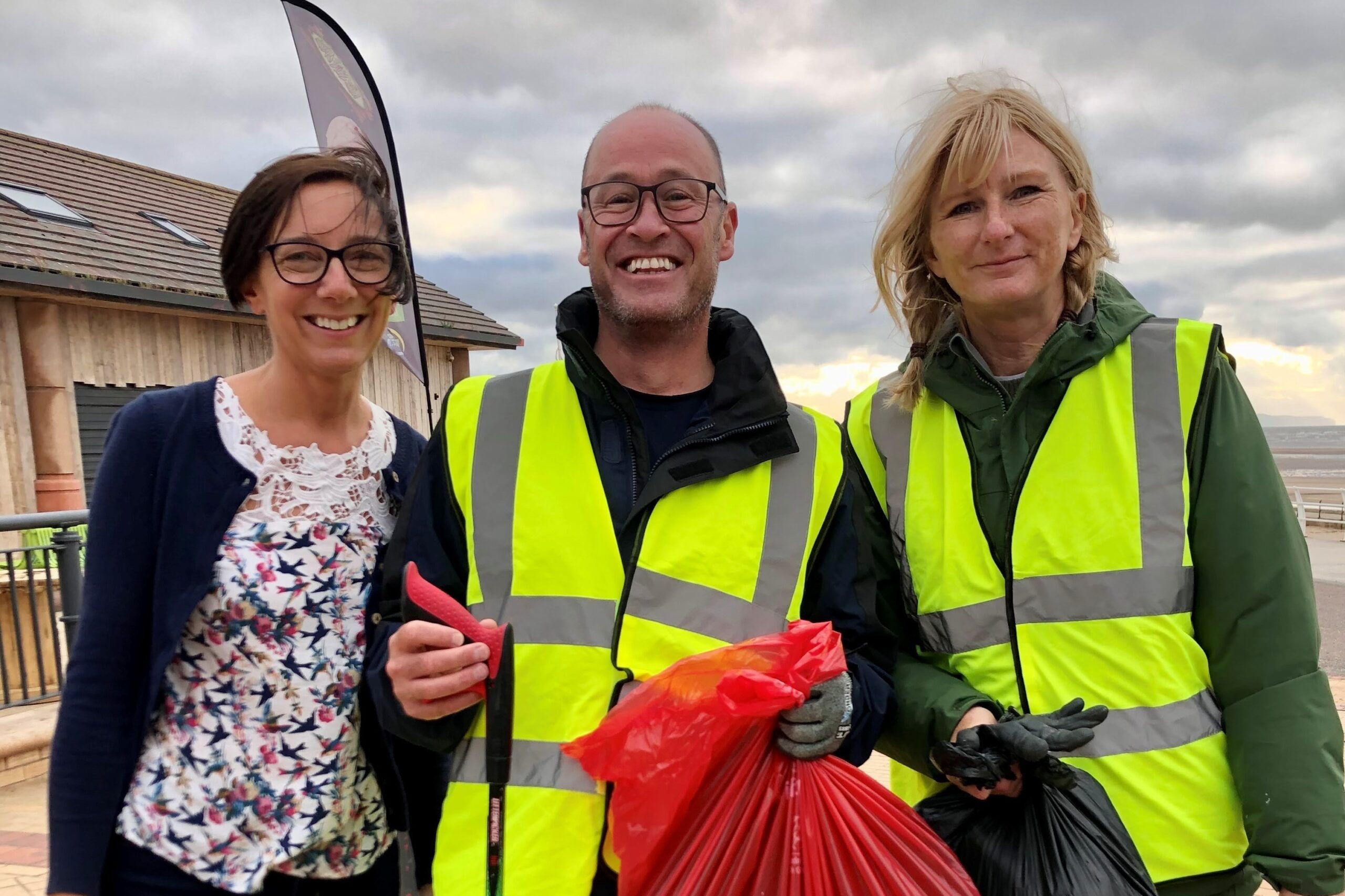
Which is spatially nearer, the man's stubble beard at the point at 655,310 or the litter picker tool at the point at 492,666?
the litter picker tool at the point at 492,666

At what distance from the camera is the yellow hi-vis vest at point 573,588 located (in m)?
1.59

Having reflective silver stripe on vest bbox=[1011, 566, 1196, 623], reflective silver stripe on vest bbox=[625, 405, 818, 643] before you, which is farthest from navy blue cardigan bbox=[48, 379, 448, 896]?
reflective silver stripe on vest bbox=[1011, 566, 1196, 623]

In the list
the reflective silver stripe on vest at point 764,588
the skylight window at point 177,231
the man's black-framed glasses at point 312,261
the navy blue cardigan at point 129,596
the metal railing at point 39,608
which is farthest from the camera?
the skylight window at point 177,231

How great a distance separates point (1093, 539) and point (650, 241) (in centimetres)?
112

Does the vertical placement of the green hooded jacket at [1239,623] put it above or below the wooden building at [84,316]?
below

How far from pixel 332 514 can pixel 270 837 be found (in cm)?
63

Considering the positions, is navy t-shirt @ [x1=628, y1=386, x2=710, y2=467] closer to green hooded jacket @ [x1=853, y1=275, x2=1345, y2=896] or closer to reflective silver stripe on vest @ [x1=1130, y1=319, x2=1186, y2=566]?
green hooded jacket @ [x1=853, y1=275, x2=1345, y2=896]

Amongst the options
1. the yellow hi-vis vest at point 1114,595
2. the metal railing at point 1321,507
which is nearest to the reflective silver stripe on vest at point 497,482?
the yellow hi-vis vest at point 1114,595

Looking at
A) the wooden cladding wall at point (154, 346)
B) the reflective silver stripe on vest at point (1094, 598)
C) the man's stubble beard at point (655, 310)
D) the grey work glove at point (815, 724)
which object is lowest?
the grey work glove at point (815, 724)

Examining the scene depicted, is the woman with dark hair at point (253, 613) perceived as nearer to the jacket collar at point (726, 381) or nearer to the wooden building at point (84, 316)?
the jacket collar at point (726, 381)

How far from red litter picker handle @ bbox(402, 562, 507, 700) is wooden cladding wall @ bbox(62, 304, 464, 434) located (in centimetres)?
712

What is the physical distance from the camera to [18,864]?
153 inches

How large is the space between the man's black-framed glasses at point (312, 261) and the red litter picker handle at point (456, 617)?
0.71 metres

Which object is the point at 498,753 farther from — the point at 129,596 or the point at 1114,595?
the point at 1114,595
